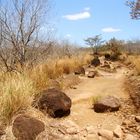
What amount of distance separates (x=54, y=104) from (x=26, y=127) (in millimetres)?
1172

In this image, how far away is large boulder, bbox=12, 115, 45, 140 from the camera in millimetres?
6078

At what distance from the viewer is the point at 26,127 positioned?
6.24 meters

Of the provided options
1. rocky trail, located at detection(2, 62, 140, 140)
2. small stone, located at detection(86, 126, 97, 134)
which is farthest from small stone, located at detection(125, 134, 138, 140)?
small stone, located at detection(86, 126, 97, 134)

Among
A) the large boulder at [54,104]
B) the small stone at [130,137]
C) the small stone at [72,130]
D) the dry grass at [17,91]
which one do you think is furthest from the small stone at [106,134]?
the dry grass at [17,91]

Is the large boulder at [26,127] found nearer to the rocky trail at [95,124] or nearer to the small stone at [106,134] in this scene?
the rocky trail at [95,124]

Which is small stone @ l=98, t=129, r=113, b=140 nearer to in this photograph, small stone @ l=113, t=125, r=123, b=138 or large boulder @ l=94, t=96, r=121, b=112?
small stone @ l=113, t=125, r=123, b=138

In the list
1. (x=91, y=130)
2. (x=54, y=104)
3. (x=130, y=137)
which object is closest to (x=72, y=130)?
(x=91, y=130)

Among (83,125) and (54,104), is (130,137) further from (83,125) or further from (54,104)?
(54,104)

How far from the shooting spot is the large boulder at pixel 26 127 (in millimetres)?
6078

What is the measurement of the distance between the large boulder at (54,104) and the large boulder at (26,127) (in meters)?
0.72

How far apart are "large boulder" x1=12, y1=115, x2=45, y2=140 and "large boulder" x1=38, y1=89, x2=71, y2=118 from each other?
2.36ft

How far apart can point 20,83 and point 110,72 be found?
10.8 m

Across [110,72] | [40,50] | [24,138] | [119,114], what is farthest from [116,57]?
[24,138]

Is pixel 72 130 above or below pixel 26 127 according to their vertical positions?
below
